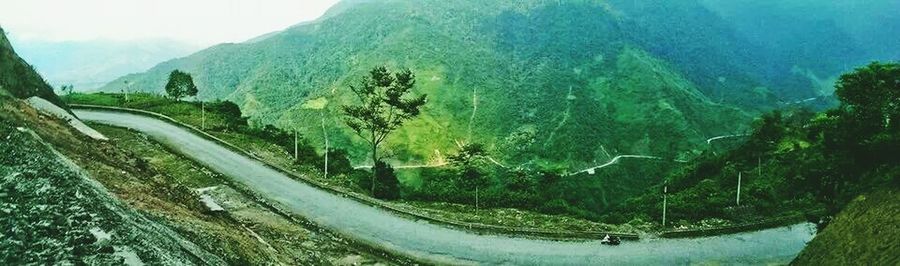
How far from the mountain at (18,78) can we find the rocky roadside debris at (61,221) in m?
11.8

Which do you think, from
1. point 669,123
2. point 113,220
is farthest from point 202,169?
point 669,123

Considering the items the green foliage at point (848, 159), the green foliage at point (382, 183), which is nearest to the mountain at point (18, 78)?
the green foliage at point (382, 183)

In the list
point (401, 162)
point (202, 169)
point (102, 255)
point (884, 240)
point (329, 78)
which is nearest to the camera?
point (102, 255)

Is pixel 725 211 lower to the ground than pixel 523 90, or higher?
lower

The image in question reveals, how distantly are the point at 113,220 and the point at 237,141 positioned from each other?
25.4 meters

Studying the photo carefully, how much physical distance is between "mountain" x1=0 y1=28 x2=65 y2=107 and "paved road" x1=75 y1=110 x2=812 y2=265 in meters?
8.43

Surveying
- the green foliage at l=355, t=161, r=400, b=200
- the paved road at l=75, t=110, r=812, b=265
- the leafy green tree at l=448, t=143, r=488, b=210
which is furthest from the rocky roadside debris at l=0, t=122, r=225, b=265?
the leafy green tree at l=448, t=143, r=488, b=210

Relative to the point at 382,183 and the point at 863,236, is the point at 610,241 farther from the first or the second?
the point at 382,183

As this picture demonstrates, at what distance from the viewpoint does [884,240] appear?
13852 mm

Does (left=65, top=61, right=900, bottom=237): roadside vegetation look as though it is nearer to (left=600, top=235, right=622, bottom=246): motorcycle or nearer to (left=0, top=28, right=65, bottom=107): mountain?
(left=600, top=235, right=622, bottom=246): motorcycle

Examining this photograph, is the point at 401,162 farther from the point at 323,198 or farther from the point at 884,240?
the point at 884,240

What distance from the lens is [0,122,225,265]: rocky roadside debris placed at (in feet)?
27.2

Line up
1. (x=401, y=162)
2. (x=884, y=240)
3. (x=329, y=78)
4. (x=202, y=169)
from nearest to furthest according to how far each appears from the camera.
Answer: (x=884, y=240) → (x=202, y=169) → (x=401, y=162) → (x=329, y=78)

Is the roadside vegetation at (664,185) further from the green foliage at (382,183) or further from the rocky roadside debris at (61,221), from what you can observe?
the rocky roadside debris at (61,221)
